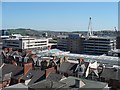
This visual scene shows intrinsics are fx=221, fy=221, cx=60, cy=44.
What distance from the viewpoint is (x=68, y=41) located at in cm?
4906

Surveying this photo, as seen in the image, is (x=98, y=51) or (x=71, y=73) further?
(x=98, y=51)

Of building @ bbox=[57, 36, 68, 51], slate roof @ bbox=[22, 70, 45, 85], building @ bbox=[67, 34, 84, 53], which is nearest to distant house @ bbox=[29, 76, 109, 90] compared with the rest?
slate roof @ bbox=[22, 70, 45, 85]

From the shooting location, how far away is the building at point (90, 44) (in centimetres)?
4488

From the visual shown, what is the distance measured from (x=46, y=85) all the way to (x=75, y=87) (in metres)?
1.51

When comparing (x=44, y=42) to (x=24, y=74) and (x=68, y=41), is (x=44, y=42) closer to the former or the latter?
(x=68, y=41)

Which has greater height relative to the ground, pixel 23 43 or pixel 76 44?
pixel 23 43

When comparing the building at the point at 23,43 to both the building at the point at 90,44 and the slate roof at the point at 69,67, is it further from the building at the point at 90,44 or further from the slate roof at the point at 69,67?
the slate roof at the point at 69,67

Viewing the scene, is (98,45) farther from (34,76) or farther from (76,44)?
(34,76)

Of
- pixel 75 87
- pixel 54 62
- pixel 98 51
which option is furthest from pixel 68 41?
pixel 75 87

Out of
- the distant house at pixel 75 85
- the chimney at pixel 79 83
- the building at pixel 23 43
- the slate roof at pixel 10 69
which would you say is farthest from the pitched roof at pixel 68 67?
the building at pixel 23 43

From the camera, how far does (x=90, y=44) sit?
1825 inches

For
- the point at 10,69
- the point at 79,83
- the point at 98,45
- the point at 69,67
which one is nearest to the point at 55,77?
the point at 79,83

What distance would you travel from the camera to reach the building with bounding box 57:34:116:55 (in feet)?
147

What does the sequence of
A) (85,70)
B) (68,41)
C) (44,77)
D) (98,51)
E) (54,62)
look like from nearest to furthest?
(44,77)
(85,70)
(54,62)
(98,51)
(68,41)
